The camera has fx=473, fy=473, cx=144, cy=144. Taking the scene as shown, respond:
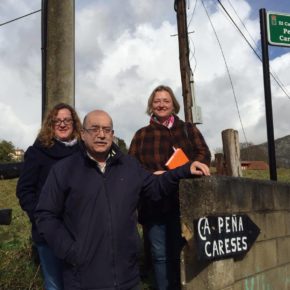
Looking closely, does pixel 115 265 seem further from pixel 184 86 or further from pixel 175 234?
pixel 184 86

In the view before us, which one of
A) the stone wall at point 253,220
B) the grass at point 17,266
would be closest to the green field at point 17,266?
the grass at point 17,266

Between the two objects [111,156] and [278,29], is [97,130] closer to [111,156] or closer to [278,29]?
[111,156]

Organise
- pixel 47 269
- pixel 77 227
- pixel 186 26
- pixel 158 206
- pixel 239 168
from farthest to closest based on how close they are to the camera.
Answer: pixel 186 26, pixel 239 168, pixel 158 206, pixel 47 269, pixel 77 227

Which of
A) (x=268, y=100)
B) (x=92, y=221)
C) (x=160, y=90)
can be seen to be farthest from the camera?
(x=268, y=100)

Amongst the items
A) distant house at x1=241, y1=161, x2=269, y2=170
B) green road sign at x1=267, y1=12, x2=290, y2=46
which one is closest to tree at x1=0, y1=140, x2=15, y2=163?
distant house at x1=241, y1=161, x2=269, y2=170

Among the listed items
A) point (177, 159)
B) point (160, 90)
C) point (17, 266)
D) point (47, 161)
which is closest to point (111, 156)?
point (47, 161)

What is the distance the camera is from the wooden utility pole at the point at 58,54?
485cm

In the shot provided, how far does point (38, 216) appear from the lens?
2.85 m

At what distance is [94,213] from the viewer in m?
2.81

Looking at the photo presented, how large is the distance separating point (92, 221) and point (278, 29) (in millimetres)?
4365

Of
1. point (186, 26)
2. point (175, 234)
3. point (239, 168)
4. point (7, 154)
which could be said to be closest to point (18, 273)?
point (175, 234)

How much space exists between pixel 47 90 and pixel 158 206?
6.20 feet

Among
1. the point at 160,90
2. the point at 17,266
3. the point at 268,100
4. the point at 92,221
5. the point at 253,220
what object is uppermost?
the point at 268,100

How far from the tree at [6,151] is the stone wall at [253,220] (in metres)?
19.4
